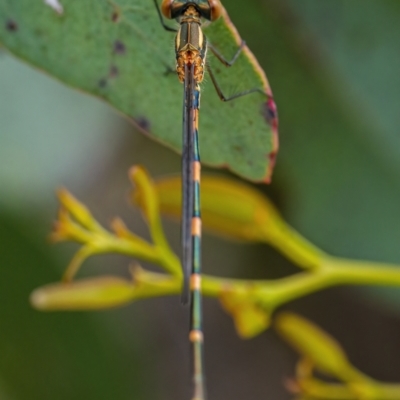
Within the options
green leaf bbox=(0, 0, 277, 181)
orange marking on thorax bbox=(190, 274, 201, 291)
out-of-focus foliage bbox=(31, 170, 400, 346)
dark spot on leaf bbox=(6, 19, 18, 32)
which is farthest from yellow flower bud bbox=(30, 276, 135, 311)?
dark spot on leaf bbox=(6, 19, 18, 32)

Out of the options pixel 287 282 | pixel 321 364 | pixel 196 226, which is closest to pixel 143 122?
pixel 196 226

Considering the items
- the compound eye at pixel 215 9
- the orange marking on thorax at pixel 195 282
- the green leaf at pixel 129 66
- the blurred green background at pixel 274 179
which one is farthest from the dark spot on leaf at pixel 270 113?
the blurred green background at pixel 274 179

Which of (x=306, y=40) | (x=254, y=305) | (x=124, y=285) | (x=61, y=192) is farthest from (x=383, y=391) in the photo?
(x=306, y=40)

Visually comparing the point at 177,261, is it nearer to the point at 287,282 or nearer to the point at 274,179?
the point at 287,282

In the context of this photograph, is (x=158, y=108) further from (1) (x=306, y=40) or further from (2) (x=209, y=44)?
(1) (x=306, y=40)

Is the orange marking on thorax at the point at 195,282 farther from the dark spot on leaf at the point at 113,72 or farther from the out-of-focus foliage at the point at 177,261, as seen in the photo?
Answer: the dark spot on leaf at the point at 113,72

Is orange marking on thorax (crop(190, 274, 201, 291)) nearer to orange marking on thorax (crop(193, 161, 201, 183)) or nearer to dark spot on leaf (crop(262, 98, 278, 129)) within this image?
orange marking on thorax (crop(193, 161, 201, 183))
